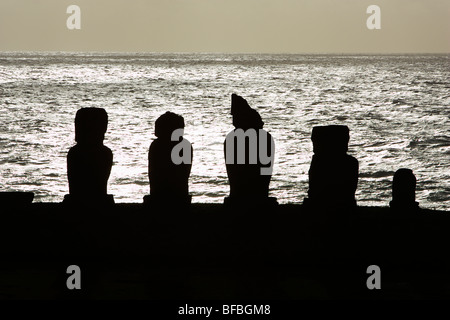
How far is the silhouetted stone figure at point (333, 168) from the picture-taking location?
8133mm

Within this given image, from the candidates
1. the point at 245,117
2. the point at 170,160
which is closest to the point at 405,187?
the point at 245,117

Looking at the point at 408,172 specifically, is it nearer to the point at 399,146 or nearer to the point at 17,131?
the point at 399,146

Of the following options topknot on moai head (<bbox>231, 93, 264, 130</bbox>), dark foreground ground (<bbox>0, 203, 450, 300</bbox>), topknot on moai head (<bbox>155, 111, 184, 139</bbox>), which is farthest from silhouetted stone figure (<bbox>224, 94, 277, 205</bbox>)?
topknot on moai head (<bbox>155, 111, 184, 139</bbox>)

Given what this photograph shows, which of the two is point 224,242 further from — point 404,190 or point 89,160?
point 404,190

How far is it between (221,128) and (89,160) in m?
33.4

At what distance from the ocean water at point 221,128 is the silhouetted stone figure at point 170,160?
1215 centimetres

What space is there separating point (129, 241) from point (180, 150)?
1249mm

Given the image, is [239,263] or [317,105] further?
[317,105]

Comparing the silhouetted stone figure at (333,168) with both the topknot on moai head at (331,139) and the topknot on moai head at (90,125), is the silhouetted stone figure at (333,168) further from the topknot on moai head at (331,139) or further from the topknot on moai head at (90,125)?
the topknot on moai head at (90,125)

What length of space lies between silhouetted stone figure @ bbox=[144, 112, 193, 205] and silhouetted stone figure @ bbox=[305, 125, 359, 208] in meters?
1.47

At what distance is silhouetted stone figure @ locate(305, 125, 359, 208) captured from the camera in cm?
813

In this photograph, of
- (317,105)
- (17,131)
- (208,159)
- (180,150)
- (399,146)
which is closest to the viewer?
(180,150)

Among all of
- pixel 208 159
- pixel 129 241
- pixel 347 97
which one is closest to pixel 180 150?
pixel 129 241
